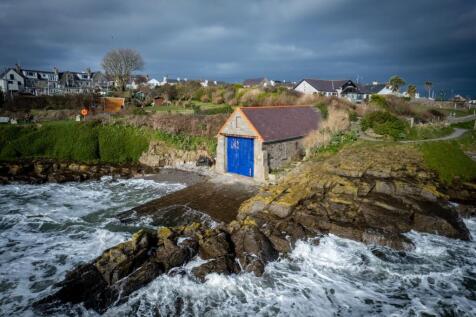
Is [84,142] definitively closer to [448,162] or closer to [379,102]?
[448,162]

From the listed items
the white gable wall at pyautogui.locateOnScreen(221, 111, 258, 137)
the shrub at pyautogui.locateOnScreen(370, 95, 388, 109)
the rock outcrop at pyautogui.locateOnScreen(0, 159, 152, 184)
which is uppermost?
the shrub at pyautogui.locateOnScreen(370, 95, 388, 109)

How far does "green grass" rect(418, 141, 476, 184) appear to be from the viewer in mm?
19156

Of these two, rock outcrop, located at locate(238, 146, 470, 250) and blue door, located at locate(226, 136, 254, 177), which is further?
blue door, located at locate(226, 136, 254, 177)

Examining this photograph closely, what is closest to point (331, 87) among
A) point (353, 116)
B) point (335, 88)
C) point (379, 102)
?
point (335, 88)

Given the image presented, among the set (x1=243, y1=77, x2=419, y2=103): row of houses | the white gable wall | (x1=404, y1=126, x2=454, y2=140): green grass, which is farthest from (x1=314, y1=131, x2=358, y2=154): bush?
(x1=243, y1=77, x2=419, y2=103): row of houses

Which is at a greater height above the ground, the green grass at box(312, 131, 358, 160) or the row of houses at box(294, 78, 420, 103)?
the row of houses at box(294, 78, 420, 103)

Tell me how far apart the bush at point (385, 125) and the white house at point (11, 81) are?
83160mm

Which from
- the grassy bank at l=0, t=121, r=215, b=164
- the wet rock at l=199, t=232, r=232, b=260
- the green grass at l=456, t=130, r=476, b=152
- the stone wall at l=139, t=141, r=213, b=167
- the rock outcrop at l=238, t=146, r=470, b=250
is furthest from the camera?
the grassy bank at l=0, t=121, r=215, b=164

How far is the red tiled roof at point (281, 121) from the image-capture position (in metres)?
21.8

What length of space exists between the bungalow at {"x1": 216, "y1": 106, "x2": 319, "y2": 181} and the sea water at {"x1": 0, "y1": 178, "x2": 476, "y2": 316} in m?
8.79

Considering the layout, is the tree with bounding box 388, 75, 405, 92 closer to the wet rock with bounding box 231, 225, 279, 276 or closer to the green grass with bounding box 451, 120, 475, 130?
the green grass with bounding box 451, 120, 475, 130

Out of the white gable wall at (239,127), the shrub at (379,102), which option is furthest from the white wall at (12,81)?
the shrub at (379,102)

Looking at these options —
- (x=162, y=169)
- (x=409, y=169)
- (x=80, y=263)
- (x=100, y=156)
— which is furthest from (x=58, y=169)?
(x=409, y=169)

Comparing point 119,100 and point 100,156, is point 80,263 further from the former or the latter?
point 119,100
